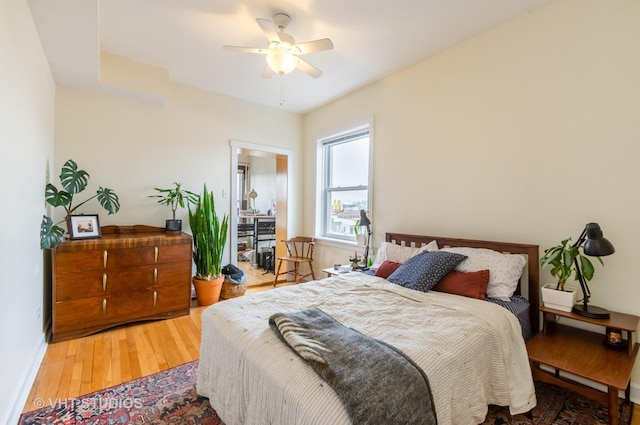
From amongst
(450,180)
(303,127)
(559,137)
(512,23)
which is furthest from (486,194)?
(303,127)

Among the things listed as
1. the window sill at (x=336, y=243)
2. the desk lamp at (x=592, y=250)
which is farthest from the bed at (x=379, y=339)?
the window sill at (x=336, y=243)

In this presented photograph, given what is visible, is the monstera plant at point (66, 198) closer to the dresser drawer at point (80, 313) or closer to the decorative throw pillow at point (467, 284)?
the dresser drawer at point (80, 313)

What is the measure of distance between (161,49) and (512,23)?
3.09 meters

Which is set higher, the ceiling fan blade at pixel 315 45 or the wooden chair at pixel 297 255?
the ceiling fan blade at pixel 315 45

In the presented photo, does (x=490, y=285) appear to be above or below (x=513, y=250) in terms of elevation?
below

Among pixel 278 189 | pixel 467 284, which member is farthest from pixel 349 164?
pixel 467 284

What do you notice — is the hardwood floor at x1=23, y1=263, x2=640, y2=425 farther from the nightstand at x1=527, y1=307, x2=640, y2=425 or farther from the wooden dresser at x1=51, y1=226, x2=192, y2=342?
the nightstand at x1=527, y1=307, x2=640, y2=425

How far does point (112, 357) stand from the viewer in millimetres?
2340

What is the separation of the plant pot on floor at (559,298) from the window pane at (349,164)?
7.17 ft

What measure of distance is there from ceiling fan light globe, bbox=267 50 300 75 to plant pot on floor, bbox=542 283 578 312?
2.43 meters

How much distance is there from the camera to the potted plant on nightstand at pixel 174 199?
3451 mm

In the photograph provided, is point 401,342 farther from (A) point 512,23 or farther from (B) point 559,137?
(A) point 512,23

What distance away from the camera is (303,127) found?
15.4 ft

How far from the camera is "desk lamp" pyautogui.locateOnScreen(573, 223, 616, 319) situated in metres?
1.70
